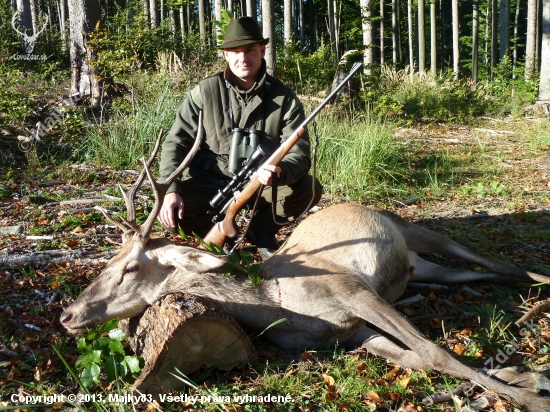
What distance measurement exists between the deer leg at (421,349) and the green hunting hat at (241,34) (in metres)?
2.35

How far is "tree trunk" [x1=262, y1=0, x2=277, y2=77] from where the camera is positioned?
33.9ft

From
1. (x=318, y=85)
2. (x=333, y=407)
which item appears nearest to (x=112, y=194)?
(x=333, y=407)

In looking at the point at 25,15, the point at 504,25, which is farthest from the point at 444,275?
the point at 504,25

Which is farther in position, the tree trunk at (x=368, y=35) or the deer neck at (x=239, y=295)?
the tree trunk at (x=368, y=35)

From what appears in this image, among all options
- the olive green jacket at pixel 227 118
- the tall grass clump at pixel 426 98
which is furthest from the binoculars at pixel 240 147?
the tall grass clump at pixel 426 98

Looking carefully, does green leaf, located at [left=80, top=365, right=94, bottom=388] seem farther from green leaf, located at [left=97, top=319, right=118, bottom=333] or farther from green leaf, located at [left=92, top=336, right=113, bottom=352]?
green leaf, located at [left=97, top=319, right=118, bottom=333]

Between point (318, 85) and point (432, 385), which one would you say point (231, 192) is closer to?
point (432, 385)

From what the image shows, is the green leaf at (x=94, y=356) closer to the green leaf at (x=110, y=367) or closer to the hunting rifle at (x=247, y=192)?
the green leaf at (x=110, y=367)

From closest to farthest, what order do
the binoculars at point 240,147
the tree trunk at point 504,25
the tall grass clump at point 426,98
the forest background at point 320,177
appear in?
the forest background at point 320,177 < the binoculars at point 240,147 < the tall grass clump at point 426,98 < the tree trunk at point 504,25

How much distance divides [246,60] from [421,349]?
277 cm

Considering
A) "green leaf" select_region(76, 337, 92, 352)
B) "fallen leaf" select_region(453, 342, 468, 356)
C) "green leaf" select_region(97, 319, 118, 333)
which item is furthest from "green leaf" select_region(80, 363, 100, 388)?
"fallen leaf" select_region(453, 342, 468, 356)

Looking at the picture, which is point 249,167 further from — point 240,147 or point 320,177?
point 320,177

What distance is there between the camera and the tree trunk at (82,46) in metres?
9.70

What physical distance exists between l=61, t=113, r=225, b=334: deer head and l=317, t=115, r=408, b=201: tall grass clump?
3.42 meters
